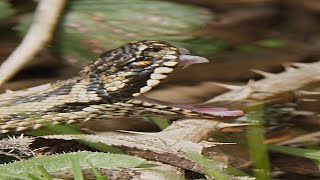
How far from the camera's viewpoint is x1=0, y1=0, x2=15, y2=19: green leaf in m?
3.62

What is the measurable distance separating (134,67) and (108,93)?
14 cm

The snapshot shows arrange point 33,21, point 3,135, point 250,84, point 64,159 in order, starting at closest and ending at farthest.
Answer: point 64,159 → point 3,135 → point 250,84 → point 33,21

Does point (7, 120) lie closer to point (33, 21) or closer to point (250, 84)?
point (33, 21)

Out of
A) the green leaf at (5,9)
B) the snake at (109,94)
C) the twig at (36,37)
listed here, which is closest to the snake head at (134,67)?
the snake at (109,94)

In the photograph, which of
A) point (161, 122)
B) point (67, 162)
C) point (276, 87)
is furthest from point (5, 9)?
point (67, 162)

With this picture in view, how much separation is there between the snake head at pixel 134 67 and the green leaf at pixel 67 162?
620 millimetres

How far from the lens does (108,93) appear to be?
115 inches

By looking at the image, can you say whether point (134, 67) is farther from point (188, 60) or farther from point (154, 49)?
point (188, 60)

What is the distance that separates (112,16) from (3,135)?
96 centimetres

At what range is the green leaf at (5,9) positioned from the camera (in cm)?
362

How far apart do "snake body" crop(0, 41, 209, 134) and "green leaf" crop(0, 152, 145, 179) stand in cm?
52

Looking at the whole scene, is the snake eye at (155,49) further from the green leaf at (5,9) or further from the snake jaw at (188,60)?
the green leaf at (5,9)

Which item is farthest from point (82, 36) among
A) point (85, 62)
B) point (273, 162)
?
point (273, 162)

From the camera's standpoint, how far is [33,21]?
3.47m
